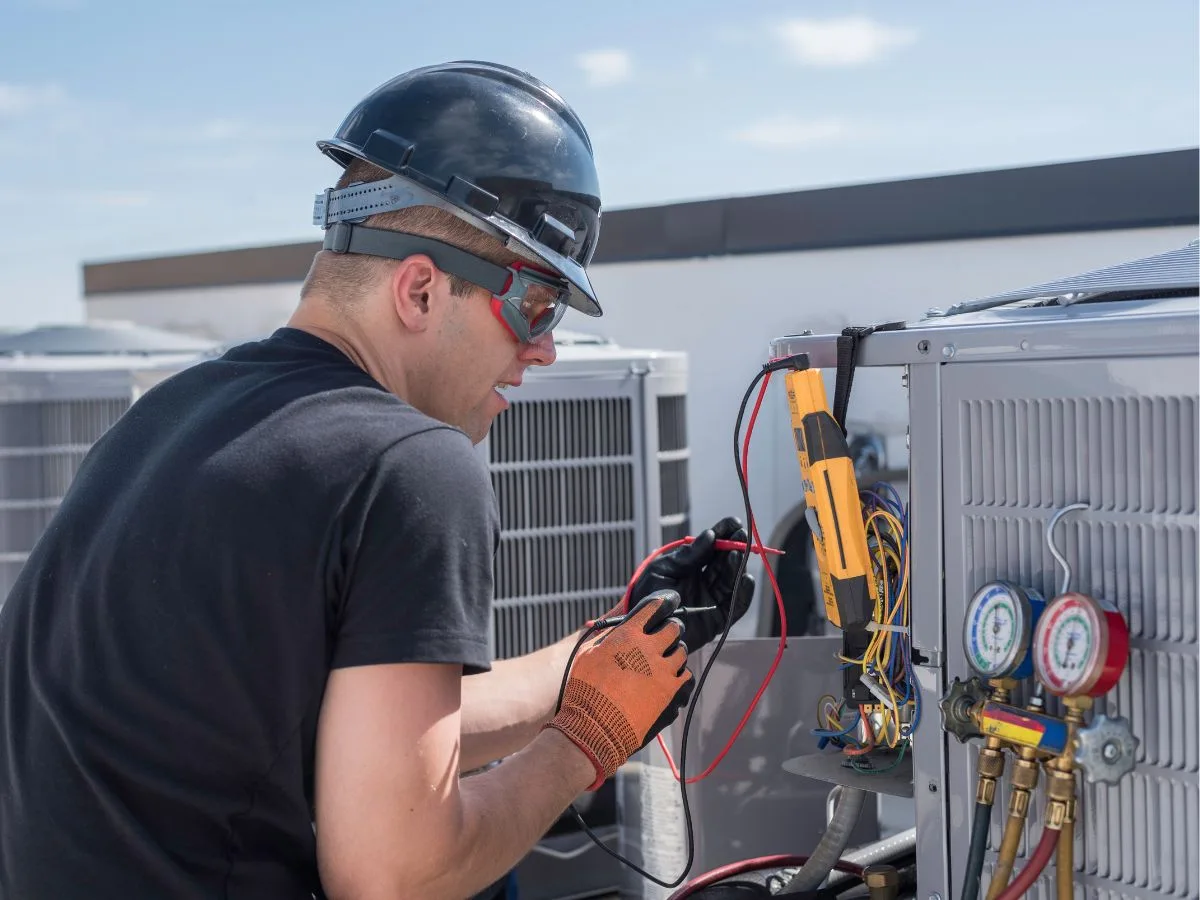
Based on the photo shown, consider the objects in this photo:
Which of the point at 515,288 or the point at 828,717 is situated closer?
the point at 515,288

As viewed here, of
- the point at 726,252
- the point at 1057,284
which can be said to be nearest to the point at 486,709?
the point at 1057,284

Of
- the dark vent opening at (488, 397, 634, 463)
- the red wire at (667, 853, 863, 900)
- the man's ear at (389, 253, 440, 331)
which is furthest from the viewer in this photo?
the dark vent opening at (488, 397, 634, 463)

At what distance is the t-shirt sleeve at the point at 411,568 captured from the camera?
4.16ft

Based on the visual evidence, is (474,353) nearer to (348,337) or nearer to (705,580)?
(348,337)

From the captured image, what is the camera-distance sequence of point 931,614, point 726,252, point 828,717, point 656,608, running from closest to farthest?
point 931,614
point 656,608
point 828,717
point 726,252

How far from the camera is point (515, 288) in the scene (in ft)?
5.23

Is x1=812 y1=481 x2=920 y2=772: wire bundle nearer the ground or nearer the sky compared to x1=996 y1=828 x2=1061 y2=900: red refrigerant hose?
nearer the sky

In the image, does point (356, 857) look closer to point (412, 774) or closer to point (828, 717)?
point (412, 774)

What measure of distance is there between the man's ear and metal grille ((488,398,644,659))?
168 cm

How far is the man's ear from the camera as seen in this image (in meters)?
1.55

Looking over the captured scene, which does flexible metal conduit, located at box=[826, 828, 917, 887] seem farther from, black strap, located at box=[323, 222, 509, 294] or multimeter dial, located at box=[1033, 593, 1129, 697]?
black strap, located at box=[323, 222, 509, 294]

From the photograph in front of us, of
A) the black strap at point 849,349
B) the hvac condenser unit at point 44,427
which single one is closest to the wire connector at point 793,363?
the black strap at point 849,349

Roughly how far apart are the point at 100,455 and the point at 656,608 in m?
0.76

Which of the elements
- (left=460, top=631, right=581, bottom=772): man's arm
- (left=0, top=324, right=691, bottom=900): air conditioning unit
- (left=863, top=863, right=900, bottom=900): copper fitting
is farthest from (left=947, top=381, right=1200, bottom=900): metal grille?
(left=0, top=324, right=691, bottom=900): air conditioning unit
